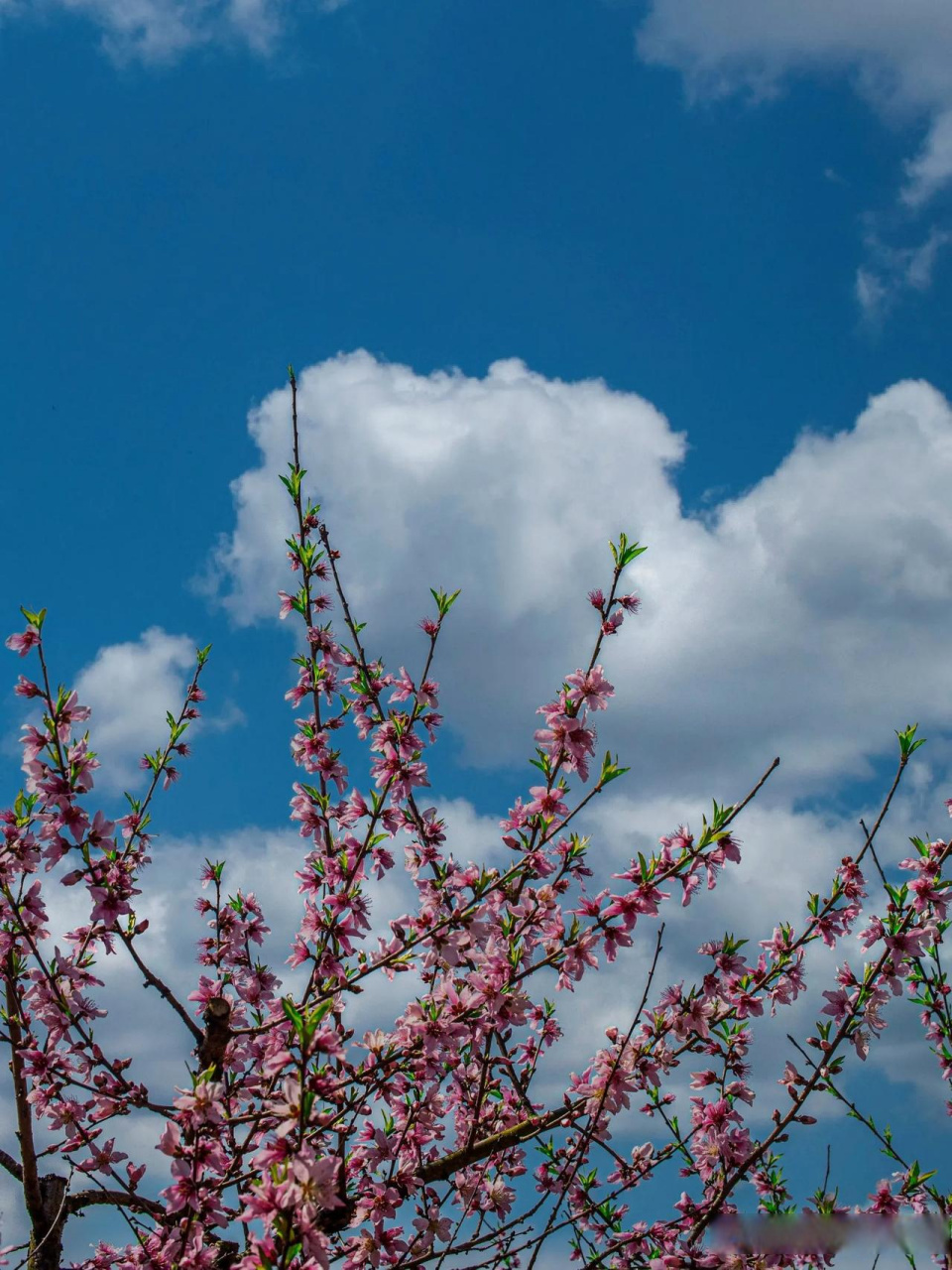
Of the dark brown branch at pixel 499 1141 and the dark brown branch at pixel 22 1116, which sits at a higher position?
the dark brown branch at pixel 22 1116

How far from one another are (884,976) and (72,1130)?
475 cm

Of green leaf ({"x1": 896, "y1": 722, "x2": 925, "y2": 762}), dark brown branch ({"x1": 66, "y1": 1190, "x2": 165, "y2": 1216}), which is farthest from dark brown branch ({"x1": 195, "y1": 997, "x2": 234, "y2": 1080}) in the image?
green leaf ({"x1": 896, "y1": 722, "x2": 925, "y2": 762})

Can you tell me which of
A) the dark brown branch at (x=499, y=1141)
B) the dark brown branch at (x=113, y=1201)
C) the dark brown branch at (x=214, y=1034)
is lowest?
the dark brown branch at (x=499, y=1141)

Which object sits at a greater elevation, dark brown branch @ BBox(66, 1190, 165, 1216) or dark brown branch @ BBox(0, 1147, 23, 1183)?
dark brown branch @ BBox(0, 1147, 23, 1183)

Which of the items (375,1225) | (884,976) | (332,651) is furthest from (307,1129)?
(332,651)

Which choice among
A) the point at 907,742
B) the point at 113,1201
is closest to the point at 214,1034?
the point at 113,1201

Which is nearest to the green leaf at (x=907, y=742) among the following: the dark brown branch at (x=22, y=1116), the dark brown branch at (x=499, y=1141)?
the dark brown branch at (x=499, y=1141)

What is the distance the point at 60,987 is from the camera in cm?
587

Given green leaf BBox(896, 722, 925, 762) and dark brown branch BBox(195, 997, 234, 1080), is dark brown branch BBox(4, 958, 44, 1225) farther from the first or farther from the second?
green leaf BBox(896, 722, 925, 762)

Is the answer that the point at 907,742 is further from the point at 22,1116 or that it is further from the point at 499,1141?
the point at 22,1116

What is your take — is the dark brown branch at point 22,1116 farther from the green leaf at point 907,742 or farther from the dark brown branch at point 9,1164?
the green leaf at point 907,742

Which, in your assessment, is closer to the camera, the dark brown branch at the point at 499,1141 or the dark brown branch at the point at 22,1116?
the dark brown branch at the point at 499,1141

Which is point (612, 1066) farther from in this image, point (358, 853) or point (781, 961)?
point (358, 853)

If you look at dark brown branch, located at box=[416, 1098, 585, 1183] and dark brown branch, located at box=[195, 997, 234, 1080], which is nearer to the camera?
dark brown branch, located at box=[416, 1098, 585, 1183]
